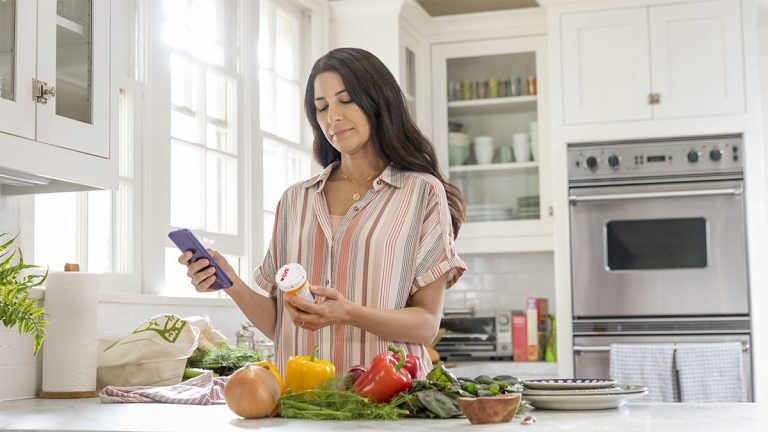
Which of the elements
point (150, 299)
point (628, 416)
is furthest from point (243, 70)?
point (628, 416)

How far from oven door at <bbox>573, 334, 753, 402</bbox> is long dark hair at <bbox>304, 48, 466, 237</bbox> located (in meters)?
2.35

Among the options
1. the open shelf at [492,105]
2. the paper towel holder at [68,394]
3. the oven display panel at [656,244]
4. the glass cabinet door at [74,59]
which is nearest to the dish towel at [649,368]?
the oven display panel at [656,244]

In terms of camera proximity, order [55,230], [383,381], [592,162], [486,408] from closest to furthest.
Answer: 1. [486,408]
2. [383,381]
3. [55,230]
4. [592,162]

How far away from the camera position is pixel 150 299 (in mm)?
3023

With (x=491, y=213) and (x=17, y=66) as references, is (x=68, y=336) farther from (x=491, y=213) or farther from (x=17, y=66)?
(x=491, y=213)

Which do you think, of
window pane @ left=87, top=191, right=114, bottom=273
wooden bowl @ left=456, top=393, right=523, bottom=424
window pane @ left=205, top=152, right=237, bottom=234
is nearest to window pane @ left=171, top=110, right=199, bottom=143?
window pane @ left=205, top=152, right=237, bottom=234

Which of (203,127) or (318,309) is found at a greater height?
(203,127)

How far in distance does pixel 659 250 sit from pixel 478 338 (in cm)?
101

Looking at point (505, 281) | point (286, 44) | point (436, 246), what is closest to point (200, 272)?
point (436, 246)

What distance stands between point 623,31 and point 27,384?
317 cm

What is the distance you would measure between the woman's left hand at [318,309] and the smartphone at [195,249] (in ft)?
0.69

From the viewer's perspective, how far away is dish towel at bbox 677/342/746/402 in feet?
13.7

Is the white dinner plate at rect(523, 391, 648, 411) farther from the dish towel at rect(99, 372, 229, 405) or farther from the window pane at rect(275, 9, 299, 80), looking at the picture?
the window pane at rect(275, 9, 299, 80)

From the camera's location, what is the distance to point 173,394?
2.14 metres
